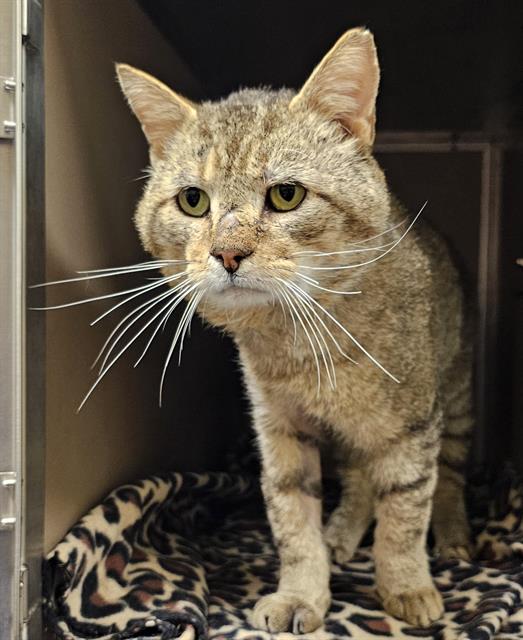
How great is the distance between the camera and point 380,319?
4.16 ft

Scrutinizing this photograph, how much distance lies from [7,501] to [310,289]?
1.83 feet

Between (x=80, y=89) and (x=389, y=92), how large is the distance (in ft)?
3.24

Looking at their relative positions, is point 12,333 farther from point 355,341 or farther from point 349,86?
point 349,86

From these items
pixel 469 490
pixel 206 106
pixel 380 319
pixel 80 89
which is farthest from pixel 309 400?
pixel 469 490

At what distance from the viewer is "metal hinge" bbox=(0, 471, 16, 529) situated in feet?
3.40

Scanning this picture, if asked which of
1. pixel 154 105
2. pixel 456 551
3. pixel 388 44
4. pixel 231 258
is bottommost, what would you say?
pixel 456 551

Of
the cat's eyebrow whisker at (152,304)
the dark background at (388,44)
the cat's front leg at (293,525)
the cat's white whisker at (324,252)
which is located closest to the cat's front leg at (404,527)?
the cat's front leg at (293,525)

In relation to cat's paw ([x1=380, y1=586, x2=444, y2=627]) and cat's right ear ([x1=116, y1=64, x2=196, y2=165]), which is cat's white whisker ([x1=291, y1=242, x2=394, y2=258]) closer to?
cat's right ear ([x1=116, y1=64, x2=196, y2=165])

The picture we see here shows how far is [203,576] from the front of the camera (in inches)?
55.1

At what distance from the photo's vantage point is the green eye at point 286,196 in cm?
111

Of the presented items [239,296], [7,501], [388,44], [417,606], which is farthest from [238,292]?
[388,44]

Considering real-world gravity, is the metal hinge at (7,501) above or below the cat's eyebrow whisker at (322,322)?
below

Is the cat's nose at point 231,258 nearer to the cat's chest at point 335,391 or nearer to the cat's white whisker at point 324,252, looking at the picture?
the cat's white whisker at point 324,252

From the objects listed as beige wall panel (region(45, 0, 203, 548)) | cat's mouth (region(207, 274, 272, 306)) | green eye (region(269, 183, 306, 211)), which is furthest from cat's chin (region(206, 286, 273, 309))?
beige wall panel (region(45, 0, 203, 548))
